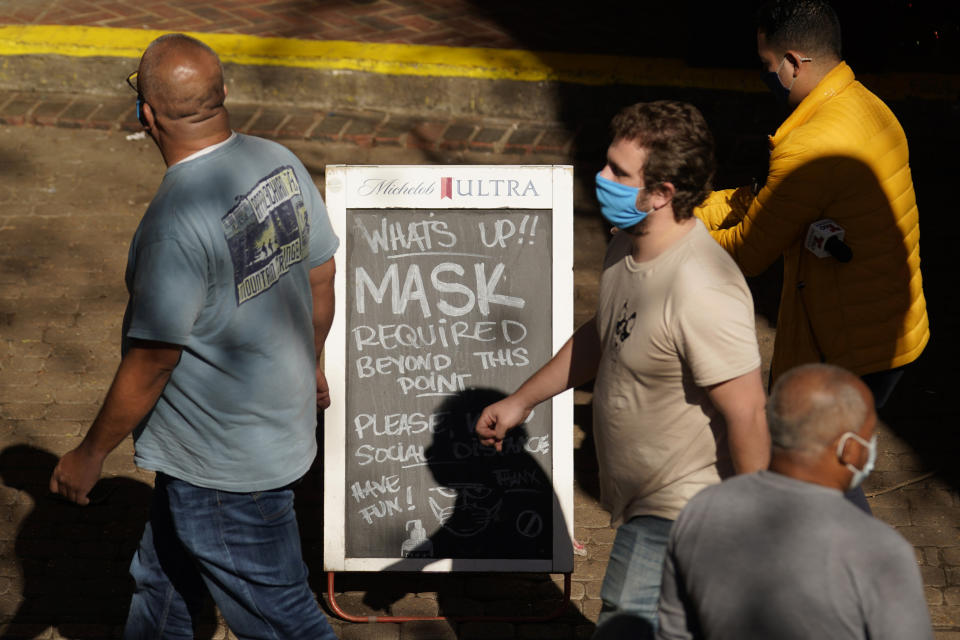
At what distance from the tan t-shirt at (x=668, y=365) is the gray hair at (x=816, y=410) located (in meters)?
0.52

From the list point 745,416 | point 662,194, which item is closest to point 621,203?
point 662,194

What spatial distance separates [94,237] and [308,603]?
12.2 ft

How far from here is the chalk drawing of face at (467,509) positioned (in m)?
4.07

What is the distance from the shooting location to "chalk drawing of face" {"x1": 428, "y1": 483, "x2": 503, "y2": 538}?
407cm

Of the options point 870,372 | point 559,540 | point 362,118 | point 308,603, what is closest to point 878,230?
point 870,372

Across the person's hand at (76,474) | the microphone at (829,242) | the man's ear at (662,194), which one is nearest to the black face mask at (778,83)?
Result: the microphone at (829,242)

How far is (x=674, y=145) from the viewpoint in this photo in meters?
2.91

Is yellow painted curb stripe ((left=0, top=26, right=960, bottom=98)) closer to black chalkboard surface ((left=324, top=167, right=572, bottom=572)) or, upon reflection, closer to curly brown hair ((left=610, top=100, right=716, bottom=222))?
black chalkboard surface ((left=324, top=167, right=572, bottom=572))


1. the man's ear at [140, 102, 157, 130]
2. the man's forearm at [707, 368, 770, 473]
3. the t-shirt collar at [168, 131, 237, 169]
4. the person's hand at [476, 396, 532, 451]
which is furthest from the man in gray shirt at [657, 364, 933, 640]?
the man's ear at [140, 102, 157, 130]

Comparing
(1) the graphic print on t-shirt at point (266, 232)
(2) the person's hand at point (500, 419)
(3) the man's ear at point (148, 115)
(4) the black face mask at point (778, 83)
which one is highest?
(4) the black face mask at point (778, 83)

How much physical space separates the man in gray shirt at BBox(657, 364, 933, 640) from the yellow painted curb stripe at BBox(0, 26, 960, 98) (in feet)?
18.7

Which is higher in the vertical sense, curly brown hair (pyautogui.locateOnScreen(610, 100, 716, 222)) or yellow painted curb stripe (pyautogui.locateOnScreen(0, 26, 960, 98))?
yellow painted curb stripe (pyautogui.locateOnScreen(0, 26, 960, 98))

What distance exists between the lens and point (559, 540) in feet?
13.2

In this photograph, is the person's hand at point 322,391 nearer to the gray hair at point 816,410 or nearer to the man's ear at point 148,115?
the man's ear at point 148,115
